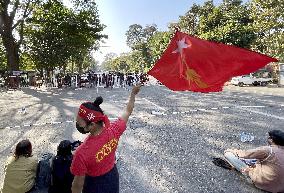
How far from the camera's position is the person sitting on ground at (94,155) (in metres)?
2.97

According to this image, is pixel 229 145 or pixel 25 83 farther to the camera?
pixel 25 83

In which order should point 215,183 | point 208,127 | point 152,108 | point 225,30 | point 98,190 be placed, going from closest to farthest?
point 98,190 → point 215,183 → point 208,127 → point 152,108 → point 225,30

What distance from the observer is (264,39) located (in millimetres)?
50812

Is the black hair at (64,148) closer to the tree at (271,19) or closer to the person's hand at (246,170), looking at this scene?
the person's hand at (246,170)

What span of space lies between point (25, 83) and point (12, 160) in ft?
119

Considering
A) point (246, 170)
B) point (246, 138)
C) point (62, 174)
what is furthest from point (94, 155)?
point (246, 138)

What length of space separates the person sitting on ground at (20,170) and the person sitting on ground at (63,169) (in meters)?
0.58

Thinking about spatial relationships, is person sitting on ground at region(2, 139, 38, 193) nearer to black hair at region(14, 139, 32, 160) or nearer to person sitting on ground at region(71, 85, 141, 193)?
black hair at region(14, 139, 32, 160)

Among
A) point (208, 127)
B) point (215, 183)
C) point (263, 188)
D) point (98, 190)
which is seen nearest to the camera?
point (98, 190)

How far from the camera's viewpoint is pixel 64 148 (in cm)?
454

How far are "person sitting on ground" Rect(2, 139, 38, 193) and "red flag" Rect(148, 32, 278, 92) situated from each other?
208cm

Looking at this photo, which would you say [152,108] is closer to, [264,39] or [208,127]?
[208,127]

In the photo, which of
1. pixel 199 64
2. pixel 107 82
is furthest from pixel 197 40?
pixel 107 82

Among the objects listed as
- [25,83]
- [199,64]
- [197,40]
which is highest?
[197,40]
